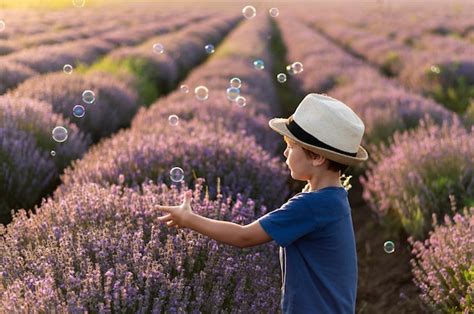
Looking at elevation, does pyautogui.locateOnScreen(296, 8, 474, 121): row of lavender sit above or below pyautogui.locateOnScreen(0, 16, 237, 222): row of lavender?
below

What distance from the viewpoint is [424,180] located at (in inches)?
190

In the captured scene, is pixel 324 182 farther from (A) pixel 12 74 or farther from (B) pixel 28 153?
(A) pixel 12 74

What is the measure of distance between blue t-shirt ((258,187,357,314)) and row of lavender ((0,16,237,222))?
2750 millimetres

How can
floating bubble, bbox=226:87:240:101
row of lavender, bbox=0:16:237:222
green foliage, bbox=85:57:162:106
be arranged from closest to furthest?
row of lavender, bbox=0:16:237:222, floating bubble, bbox=226:87:240:101, green foliage, bbox=85:57:162:106

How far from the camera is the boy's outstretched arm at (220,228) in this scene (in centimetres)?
230

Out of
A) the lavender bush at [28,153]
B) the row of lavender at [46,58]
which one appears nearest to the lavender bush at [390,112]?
the lavender bush at [28,153]

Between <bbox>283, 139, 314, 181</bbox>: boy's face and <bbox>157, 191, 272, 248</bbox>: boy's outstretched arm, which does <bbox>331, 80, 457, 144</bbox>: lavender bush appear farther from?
<bbox>157, 191, 272, 248</bbox>: boy's outstretched arm

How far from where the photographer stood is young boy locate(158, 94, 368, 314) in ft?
7.56

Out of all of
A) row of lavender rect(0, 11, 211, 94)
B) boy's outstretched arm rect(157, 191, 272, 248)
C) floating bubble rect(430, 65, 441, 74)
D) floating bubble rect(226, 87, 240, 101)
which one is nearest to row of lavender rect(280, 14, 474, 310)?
boy's outstretched arm rect(157, 191, 272, 248)

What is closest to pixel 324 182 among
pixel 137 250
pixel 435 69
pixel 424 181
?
pixel 137 250

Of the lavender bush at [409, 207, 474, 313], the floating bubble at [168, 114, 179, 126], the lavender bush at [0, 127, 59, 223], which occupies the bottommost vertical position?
the lavender bush at [409, 207, 474, 313]

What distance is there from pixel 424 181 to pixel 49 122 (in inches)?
134

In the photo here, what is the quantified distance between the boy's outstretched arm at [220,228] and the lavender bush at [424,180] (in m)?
2.46

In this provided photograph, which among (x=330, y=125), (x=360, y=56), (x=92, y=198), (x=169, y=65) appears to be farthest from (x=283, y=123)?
(x=360, y=56)
